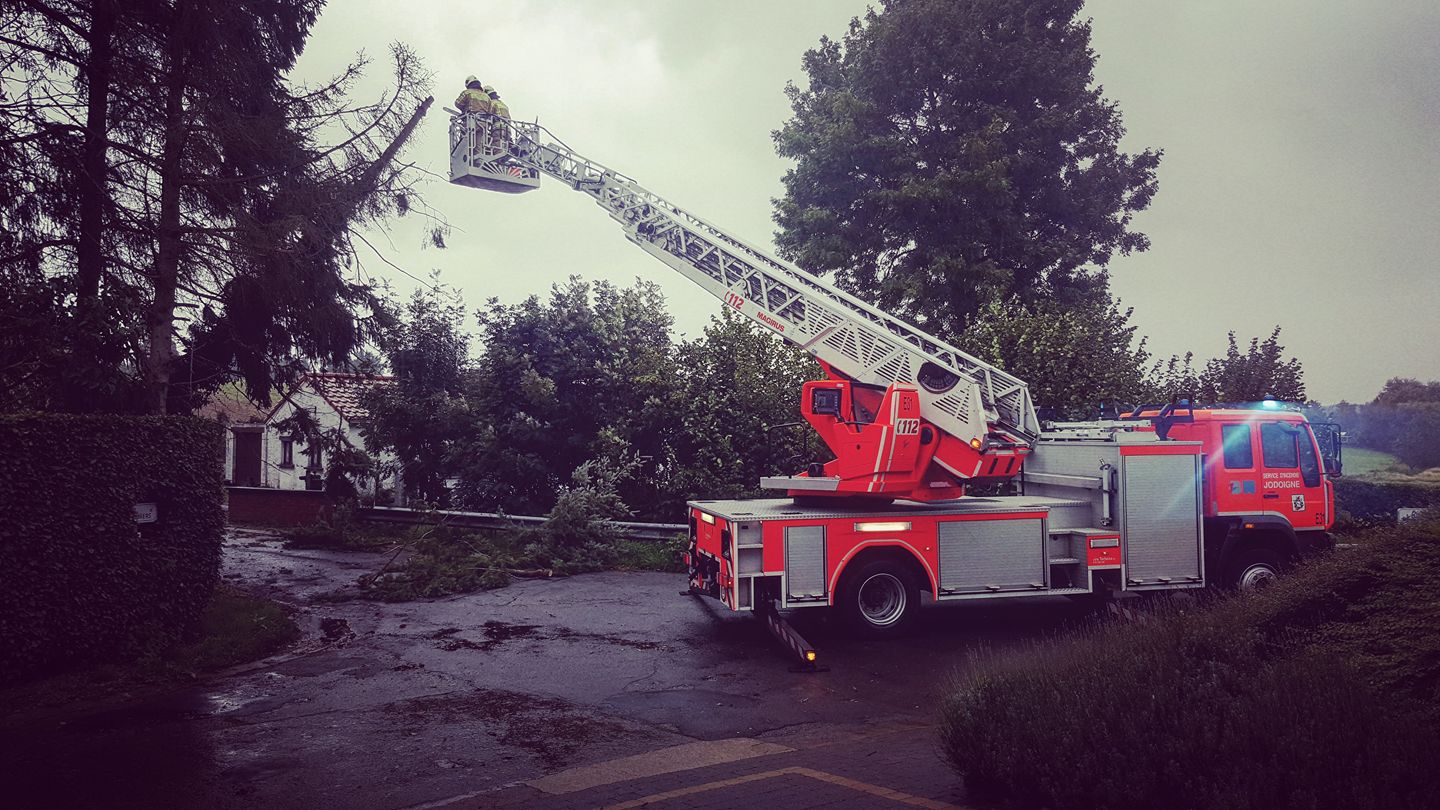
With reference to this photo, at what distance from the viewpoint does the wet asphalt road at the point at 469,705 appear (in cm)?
624

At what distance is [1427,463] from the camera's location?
64.4 feet

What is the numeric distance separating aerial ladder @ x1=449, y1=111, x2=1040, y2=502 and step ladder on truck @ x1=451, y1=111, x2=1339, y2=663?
0.03m

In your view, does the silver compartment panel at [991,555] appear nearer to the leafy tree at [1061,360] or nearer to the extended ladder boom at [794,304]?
the extended ladder boom at [794,304]

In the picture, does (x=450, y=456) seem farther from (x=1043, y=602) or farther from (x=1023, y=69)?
(x=1023, y=69)

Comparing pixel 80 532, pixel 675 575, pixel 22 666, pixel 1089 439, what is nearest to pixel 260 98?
pixel 80 532

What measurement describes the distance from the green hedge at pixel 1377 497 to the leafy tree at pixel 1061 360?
4730 mm

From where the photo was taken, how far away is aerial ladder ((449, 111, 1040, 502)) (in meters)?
10.8

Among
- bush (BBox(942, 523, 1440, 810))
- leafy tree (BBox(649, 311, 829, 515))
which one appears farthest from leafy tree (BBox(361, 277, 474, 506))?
bush (BBox(942, 523, 1440, 810))

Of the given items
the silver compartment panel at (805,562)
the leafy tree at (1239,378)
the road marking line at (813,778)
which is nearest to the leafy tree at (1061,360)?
the leafy tree at (1239,378)

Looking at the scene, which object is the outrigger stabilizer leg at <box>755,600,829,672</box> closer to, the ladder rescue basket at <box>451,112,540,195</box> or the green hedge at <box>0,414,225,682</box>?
the green hedge at <box>0,414,225,682</box>

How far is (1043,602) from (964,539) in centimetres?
355

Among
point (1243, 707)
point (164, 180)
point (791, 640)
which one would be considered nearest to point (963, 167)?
point (791, 640)

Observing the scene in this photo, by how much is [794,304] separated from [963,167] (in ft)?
52.3

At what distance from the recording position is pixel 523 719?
7.68 metres
